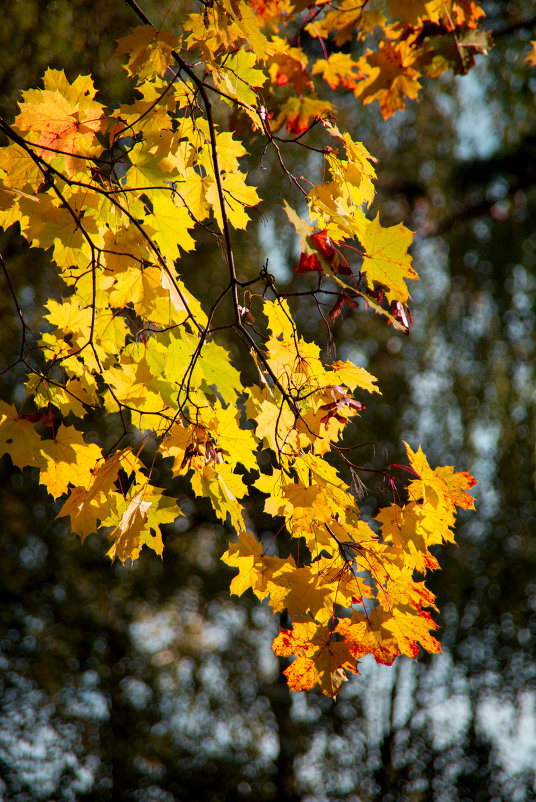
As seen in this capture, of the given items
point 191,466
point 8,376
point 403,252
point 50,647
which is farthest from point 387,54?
point 50,647

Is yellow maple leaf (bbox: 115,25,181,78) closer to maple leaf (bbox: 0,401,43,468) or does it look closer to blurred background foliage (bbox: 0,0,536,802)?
maple leaf (bbox: 0,401,43,468)

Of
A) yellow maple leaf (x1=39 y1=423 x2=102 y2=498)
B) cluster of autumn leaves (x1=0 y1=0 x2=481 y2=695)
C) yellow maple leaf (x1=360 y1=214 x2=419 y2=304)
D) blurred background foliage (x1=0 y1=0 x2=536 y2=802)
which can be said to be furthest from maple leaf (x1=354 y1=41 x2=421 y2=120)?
blurred background foliage (x1=0 y1=0 x2=536 y2=802)

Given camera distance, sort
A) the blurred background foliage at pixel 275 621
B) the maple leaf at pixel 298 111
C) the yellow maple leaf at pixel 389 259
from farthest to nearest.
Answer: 1. the blurred background foliage at pixel 275 621
2. the yellow maple leaf at pixel 389 259
3. the maple leaf at pixel 298 111

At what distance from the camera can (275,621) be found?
599 centimetres

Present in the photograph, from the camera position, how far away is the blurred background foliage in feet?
18.2

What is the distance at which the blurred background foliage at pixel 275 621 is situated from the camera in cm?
554

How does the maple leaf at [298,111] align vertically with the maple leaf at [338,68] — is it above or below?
below

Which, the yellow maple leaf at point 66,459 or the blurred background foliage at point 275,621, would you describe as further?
the blurred background foliage at point 275,621

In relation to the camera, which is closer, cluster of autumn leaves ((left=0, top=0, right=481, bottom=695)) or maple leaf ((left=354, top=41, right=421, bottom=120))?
maple leaf ((left=354, top=41, right=421, bottom=120))

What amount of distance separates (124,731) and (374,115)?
657 centimetres

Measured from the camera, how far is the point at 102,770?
5.57 metres

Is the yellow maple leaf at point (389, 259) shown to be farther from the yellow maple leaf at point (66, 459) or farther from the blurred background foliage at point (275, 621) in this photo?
the blurred background foliage at point (275, 621)

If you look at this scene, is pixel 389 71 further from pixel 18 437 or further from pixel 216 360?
pixel 18 437

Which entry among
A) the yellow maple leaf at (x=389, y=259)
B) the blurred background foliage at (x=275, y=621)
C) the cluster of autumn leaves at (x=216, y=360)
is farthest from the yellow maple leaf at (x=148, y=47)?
the blurred background foliage at (x=275, y=621)
